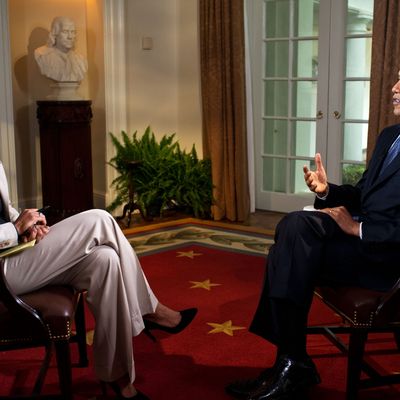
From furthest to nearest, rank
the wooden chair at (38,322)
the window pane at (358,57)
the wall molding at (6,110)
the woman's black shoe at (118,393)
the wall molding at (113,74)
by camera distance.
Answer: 1. the wall molding at (113,74)
2. the window pane at (358,57)
3. the wall molding at (6,110)
4. the woman's black shoe at (118,393)
5. the wooden chair at (38,322)

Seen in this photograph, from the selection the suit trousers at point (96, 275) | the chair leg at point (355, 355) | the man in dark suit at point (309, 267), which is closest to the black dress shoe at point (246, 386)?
the man in dark suit at point (309, 267)

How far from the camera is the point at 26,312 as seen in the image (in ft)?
6.97

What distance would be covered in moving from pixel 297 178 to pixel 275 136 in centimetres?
41

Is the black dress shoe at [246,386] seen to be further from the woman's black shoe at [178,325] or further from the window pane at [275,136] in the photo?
the window pane at [275,136]

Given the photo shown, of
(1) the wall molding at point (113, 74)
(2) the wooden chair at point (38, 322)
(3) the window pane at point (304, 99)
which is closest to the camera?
(2) the wooden chair at point (38, 322)

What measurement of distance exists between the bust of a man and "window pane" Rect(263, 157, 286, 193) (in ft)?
5.96

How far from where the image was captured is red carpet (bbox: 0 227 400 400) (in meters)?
2.55

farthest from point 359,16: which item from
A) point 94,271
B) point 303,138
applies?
point 94,271

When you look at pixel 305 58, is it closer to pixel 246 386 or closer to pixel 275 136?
pixel 275 136

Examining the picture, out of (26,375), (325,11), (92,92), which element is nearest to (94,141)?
(92,92)

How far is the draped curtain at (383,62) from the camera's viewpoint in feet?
15.0

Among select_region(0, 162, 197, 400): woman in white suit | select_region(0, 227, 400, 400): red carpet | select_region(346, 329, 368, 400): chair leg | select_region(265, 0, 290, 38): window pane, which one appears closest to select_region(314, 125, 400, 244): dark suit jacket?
select_region(346, 329, 368, 400): chair leg

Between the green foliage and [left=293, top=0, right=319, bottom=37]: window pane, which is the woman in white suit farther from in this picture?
[left=293, top=0, right=319, bottom=37]: window pane

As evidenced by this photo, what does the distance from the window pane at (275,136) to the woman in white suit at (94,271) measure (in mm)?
3619
